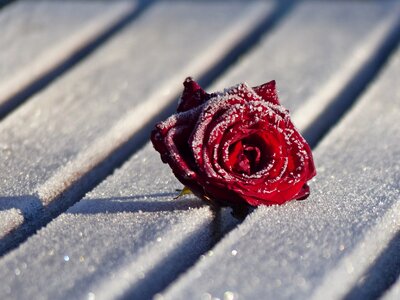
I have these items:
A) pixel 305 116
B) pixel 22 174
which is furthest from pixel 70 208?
pixel 305 116

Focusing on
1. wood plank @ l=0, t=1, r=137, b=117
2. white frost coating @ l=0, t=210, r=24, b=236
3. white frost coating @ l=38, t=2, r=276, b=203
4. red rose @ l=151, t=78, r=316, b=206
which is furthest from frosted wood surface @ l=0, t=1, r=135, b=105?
red rose @ l=151, t=78, r=316, b=206

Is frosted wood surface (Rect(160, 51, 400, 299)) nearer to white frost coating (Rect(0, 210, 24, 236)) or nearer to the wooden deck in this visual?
the wooden deck

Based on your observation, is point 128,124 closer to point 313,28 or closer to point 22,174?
point 22,174

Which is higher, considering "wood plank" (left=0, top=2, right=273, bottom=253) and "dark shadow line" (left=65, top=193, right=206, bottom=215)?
"dark shadow line" (left=65, top=193, right=206, bottom=215)

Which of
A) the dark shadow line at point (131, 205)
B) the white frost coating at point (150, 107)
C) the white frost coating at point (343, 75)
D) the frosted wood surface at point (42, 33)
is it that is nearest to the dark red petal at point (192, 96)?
the dark shadow line at point (131, 205)

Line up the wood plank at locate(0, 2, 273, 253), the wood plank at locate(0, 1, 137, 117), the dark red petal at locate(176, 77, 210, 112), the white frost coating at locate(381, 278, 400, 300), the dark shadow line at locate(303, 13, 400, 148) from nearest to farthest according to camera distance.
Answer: the white frost coating at locate(381, 278, 400, 300) → the dark red petal at locate(176, 77, 210, 112) → the wood plank at locate(0, 2, 273, 253) → the dark shadow line at locate(303, 13, 400, 148) → the wood plank at locate(0, 1, 137, 117)

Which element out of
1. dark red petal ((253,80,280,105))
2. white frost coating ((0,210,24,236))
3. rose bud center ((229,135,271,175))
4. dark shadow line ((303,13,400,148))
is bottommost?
dark shadow line ((303,13,400,148))

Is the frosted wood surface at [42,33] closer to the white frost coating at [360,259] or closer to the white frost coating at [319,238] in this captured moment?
the white frost coating at [319,238]

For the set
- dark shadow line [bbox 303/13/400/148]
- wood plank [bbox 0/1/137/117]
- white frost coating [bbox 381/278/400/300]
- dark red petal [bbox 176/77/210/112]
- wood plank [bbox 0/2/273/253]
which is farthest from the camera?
wood plank [bbox 0/1/137/117]
